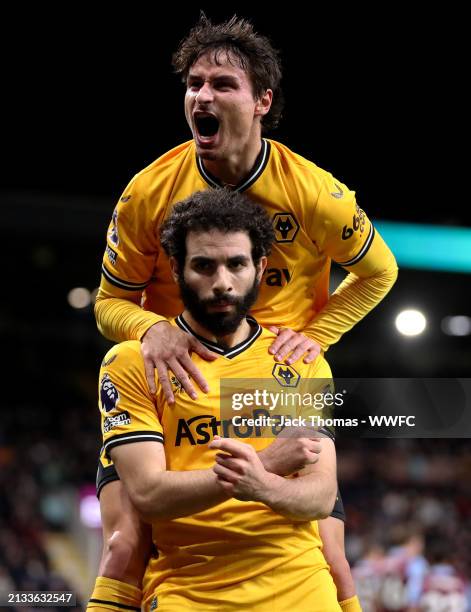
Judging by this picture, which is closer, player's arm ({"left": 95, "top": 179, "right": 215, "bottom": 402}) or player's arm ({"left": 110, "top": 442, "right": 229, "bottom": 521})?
player's arm ({"left": 110, "top": 442, "right": 229, "bottom": 521})

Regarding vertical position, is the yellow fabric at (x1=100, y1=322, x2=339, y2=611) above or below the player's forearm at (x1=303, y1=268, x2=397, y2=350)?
below

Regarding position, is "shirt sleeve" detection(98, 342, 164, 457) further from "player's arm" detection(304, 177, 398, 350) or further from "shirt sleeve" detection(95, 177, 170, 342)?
"player's arm" detection(304, 177, 398, 350)

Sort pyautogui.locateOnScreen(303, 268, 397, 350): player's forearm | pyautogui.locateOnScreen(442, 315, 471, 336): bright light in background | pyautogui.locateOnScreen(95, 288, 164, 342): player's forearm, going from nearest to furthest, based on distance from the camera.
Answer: pyautogui.locateOnScreen(95, 288, 164, 342): player's forearm < pyautogui.locateOnScreen(303, 268, 397, 350): player's forearm < pyautogui.locateOnScreen(442, 315, 471, 336): bright light in background

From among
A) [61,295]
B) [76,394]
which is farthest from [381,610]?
[61,295]

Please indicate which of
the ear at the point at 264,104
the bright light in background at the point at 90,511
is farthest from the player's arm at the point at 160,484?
the bright light in background at the point at 90,511

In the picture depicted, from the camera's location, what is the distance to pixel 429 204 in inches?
509

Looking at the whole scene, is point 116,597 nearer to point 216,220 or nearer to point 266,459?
point 266,459

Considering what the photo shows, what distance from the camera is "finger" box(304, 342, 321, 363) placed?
12.5 feet

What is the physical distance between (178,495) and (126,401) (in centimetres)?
45

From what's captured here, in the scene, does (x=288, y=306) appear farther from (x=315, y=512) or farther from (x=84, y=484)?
(x=84, y=484)

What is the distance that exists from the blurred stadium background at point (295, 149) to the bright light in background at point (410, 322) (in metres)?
0.11

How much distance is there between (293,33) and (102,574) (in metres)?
7.49

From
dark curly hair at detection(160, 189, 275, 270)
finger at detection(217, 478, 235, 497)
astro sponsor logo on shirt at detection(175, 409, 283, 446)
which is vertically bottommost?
finger at detection(217, 478, 235, 497)

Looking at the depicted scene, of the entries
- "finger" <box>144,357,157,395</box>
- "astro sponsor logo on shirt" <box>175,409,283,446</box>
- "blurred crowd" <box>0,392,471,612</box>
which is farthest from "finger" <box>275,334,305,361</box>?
"blurred crowd" <box>0,392,471,612</box>
